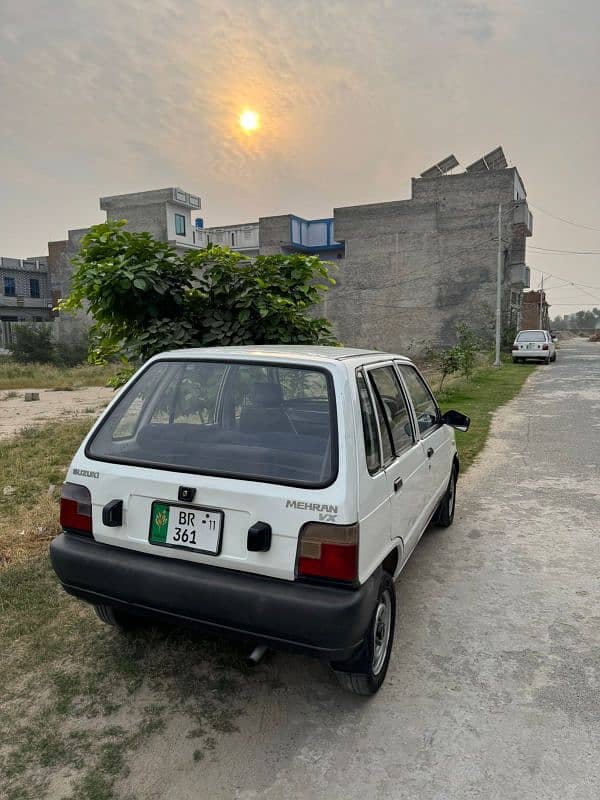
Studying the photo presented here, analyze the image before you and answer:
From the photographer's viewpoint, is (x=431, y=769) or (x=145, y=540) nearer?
(x=431, y=769)

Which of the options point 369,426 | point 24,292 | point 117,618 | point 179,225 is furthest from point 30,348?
point 369,426

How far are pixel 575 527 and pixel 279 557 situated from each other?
3.73 m

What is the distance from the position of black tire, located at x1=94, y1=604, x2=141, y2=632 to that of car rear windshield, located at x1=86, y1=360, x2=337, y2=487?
897mm

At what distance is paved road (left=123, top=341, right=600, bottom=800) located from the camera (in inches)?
87.0

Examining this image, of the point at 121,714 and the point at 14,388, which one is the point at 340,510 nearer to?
the point at 121,714

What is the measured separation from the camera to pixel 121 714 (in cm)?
257

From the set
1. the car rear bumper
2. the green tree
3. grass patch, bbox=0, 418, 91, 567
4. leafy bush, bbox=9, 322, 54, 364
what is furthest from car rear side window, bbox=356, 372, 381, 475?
leafy bush, bbox=9, 322, 54, 364

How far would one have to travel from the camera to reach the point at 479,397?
1420 cm

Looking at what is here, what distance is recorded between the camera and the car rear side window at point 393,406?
10.2 feet

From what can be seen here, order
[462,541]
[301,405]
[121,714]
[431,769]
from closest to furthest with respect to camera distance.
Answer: [431,769] < [121,714] < [301,405] < [462,541]

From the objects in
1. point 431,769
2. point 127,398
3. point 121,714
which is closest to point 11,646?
point 121,714

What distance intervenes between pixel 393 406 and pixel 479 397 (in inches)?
455

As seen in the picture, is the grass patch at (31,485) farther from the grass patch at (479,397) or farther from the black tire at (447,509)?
the grass patch at (479,397)

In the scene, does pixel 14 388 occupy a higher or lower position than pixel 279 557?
lower
